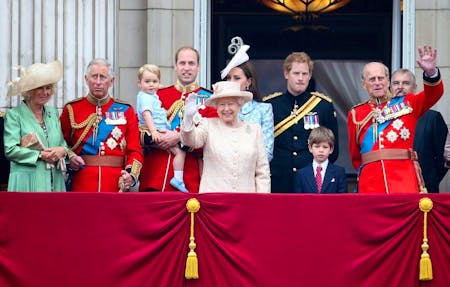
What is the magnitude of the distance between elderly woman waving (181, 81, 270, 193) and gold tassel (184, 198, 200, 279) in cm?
51

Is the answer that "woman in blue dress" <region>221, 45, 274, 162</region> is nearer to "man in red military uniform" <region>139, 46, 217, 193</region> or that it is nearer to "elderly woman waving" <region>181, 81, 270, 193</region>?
"man in red military uniform" <region>139, 46, 217, 193</region>

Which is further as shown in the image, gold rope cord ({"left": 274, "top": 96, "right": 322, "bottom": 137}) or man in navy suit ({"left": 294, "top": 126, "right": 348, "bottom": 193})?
gold rope cord ({"left": 274, "top": 96, "right": 322, "bottom": 137})

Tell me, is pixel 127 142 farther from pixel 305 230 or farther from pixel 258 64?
pixel 258 64

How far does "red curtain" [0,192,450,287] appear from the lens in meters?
13.3

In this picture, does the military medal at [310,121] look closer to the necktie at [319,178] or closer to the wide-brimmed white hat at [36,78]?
the necktie at [319,178]

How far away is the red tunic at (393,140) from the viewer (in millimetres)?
14109

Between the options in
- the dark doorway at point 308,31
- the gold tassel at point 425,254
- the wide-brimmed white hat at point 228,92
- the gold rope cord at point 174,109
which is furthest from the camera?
the dark doorway at point 308,31

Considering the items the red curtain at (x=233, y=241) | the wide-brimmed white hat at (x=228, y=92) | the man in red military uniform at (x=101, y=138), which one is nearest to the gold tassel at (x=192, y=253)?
the red curtain at (x=233, y=241)

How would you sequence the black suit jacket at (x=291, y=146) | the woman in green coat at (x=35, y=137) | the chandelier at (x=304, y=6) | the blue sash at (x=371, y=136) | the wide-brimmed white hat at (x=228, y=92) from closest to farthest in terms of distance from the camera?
the wide-brimmed white hat at (x=228, y=92), the woman in green coat at (x=35, y=137), the blue sash at (x=371, y=136), the black suit jacket at (x=291, y=146), the chandelier at (x=304, y=6)

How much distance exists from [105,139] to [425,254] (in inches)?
119

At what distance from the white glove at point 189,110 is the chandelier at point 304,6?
5254mm

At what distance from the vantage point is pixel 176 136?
1439 cm

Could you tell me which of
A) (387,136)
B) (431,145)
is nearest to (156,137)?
(387,136)

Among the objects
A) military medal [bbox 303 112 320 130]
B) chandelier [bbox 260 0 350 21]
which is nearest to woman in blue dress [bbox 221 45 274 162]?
military medal [bbox 303 112 320 130]
